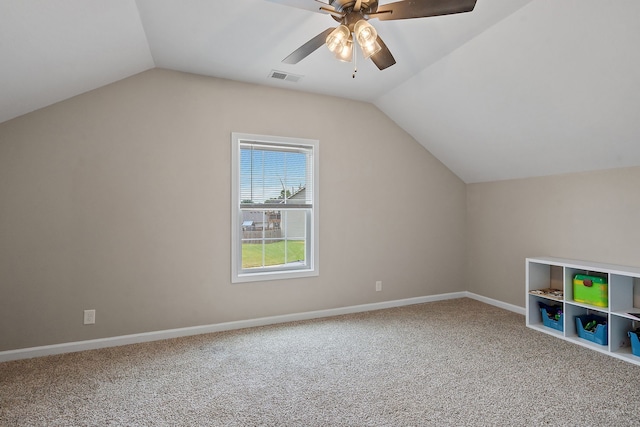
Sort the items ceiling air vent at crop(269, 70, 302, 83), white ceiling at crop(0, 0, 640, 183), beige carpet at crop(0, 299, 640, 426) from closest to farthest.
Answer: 1. beige carpet at crop(0, 299, 640, 426)
2. white ceiling at crop(0, 0, 640, 183)
3. ceiling air vent at crop(269, 70, 302, 83)

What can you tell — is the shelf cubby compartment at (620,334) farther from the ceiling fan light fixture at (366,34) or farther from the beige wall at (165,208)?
the ceiling fan light fixture at (366,34)

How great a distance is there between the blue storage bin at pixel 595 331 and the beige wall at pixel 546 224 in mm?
571

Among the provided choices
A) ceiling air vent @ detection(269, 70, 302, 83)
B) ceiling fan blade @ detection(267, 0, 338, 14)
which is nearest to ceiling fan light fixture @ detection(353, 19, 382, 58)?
ceiling fan blade @ detection(267, 0, 338, 14)

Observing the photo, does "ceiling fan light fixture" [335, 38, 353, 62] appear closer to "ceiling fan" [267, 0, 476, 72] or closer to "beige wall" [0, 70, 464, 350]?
"ceiling fan" [267, 0, 476, 72]

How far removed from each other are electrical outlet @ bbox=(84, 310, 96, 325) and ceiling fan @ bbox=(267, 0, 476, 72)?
2.98 m

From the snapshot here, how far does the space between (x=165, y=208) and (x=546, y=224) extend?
13.5 feet

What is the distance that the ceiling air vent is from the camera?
3447 mm

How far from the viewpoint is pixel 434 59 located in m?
3.17

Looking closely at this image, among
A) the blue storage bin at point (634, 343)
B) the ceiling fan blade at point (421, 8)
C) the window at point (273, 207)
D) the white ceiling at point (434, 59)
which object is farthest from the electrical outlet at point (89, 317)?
the blue storage bin at point (634, 343)

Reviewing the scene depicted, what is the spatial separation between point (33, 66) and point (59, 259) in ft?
5.17

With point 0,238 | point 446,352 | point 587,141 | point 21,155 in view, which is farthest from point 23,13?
point 587,141

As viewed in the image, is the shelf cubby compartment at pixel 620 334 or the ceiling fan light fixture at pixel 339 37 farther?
the shelf cubby compartment at pixel 620 334

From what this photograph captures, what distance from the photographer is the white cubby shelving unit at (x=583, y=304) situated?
9.62 feet

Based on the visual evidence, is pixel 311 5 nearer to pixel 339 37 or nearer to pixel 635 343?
pixel 339 37
